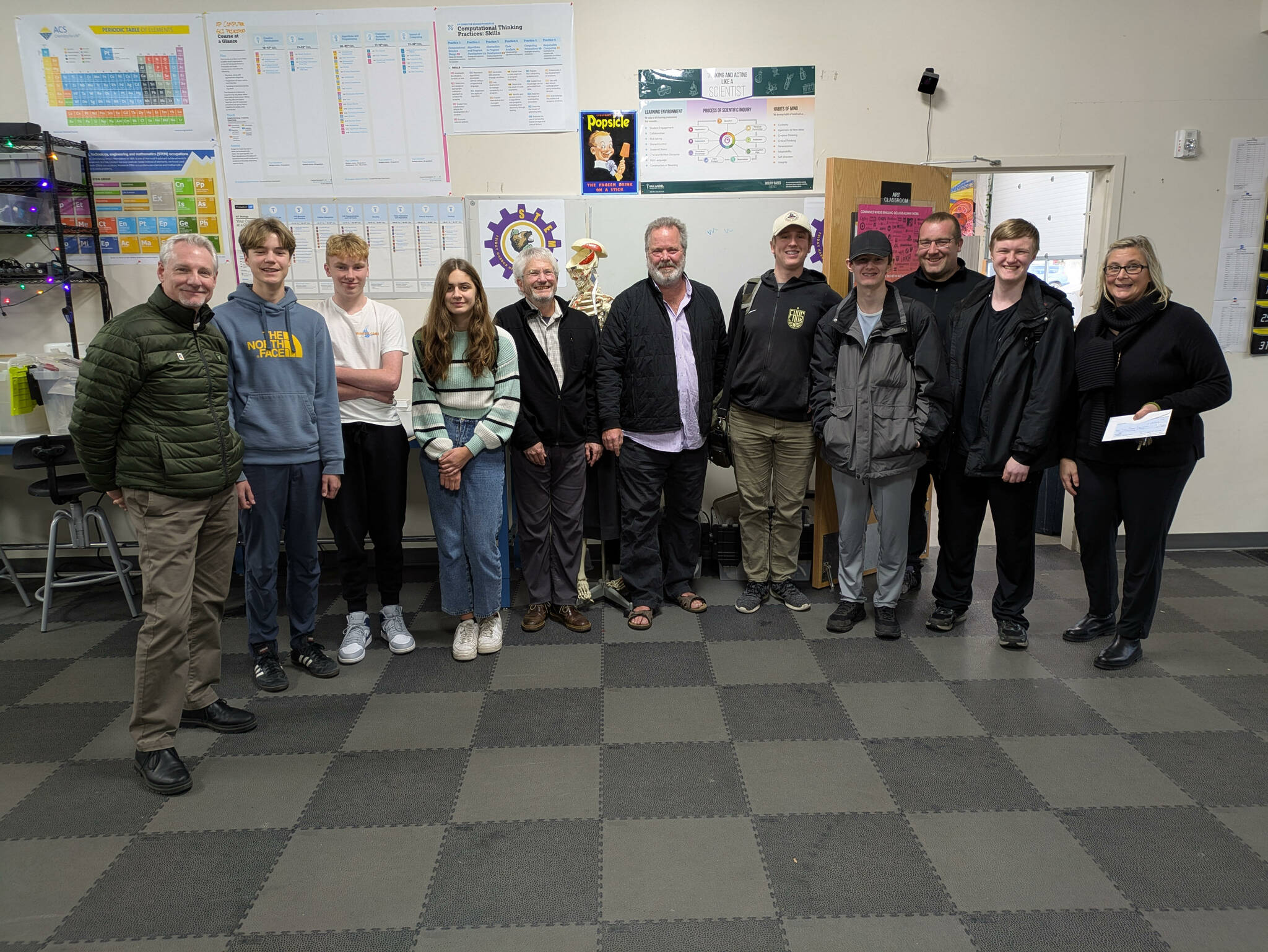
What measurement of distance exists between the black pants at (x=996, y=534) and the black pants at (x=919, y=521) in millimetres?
127

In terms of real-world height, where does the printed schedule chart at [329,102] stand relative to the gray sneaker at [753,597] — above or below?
above

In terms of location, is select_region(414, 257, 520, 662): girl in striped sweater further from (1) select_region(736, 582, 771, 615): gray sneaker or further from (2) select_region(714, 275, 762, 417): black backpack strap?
(1) select_region(736, 582, 771, 615): gray sneaker

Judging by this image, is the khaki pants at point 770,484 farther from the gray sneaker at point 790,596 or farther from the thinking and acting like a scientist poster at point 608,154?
the thinking and acting like a scientist poster at point 608,154

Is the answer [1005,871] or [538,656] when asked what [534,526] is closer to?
[538,656]

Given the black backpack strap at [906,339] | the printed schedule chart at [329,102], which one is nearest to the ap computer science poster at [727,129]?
the printed schedule chart at [329,102]

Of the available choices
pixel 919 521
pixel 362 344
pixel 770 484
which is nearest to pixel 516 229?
pixel 362 344

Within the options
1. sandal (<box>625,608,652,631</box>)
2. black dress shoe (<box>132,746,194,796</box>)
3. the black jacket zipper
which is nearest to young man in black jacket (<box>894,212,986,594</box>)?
sandal (<box>625,608,652,631</box>)

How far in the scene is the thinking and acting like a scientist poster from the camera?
4152mm

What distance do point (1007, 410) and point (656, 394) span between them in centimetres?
139

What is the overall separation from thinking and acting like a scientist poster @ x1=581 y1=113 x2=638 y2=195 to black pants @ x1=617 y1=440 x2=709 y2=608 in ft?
5.10

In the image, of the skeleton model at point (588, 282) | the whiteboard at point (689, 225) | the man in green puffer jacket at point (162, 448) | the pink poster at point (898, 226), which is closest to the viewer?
the man in green puffer jacket at point (162, 448)

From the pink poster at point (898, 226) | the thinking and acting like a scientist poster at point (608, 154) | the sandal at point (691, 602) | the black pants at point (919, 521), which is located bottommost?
the sandal at point (691, 602)

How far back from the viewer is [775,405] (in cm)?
347

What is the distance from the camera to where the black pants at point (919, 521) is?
3490 mm
